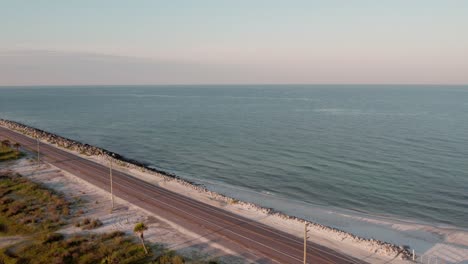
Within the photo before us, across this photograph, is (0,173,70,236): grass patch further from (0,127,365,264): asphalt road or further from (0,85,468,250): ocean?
(0,85,468,250): ocean

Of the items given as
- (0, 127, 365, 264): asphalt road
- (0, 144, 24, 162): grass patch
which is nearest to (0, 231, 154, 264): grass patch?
(0, 127, 365, 264): asphalt road

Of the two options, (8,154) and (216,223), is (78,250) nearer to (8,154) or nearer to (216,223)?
(216,223)

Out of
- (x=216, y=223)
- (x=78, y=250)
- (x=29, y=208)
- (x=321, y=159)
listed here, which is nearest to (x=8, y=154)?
(x=29, y=208)

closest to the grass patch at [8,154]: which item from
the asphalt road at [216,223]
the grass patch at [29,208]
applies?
the asphalt road at [216,223]

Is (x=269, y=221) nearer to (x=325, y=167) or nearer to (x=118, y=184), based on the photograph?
(x=118, y=184)

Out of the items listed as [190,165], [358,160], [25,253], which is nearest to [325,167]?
[358,160]

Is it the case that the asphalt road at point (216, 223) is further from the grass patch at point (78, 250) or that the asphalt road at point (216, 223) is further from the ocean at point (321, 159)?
the ocean at point (321, 159)

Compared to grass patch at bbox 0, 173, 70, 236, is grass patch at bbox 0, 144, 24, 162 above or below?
above
